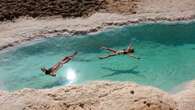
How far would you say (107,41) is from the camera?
1085 inches

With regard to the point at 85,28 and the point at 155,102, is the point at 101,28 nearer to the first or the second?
the point at 85,28

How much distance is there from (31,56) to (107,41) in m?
5.23

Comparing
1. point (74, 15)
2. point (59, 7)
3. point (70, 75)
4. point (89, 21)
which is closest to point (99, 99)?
point (70, 75)

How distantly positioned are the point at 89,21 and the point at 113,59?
558cm

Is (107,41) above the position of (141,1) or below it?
below

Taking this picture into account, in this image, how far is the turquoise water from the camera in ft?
74.7

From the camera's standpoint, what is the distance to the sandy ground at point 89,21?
28234 mm

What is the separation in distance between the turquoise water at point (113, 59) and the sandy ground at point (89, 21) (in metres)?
0.72

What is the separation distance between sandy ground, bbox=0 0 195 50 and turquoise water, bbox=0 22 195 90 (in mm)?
715

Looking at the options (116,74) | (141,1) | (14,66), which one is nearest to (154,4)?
(141,1)

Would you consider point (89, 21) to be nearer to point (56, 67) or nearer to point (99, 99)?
point (56, 67)

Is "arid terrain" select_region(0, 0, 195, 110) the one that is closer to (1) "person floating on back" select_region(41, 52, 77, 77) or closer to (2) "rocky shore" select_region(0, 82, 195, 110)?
(2) "rocky shore" select_region(0, 82, 195, 110)

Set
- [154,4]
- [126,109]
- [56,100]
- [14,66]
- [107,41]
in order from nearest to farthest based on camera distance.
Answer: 1. [126,109]
2. [56,100]
3. [14,66]
4. [107,41]
5. [154,4]

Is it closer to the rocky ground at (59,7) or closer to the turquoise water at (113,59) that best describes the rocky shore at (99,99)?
the turquoise water at (113,59)
